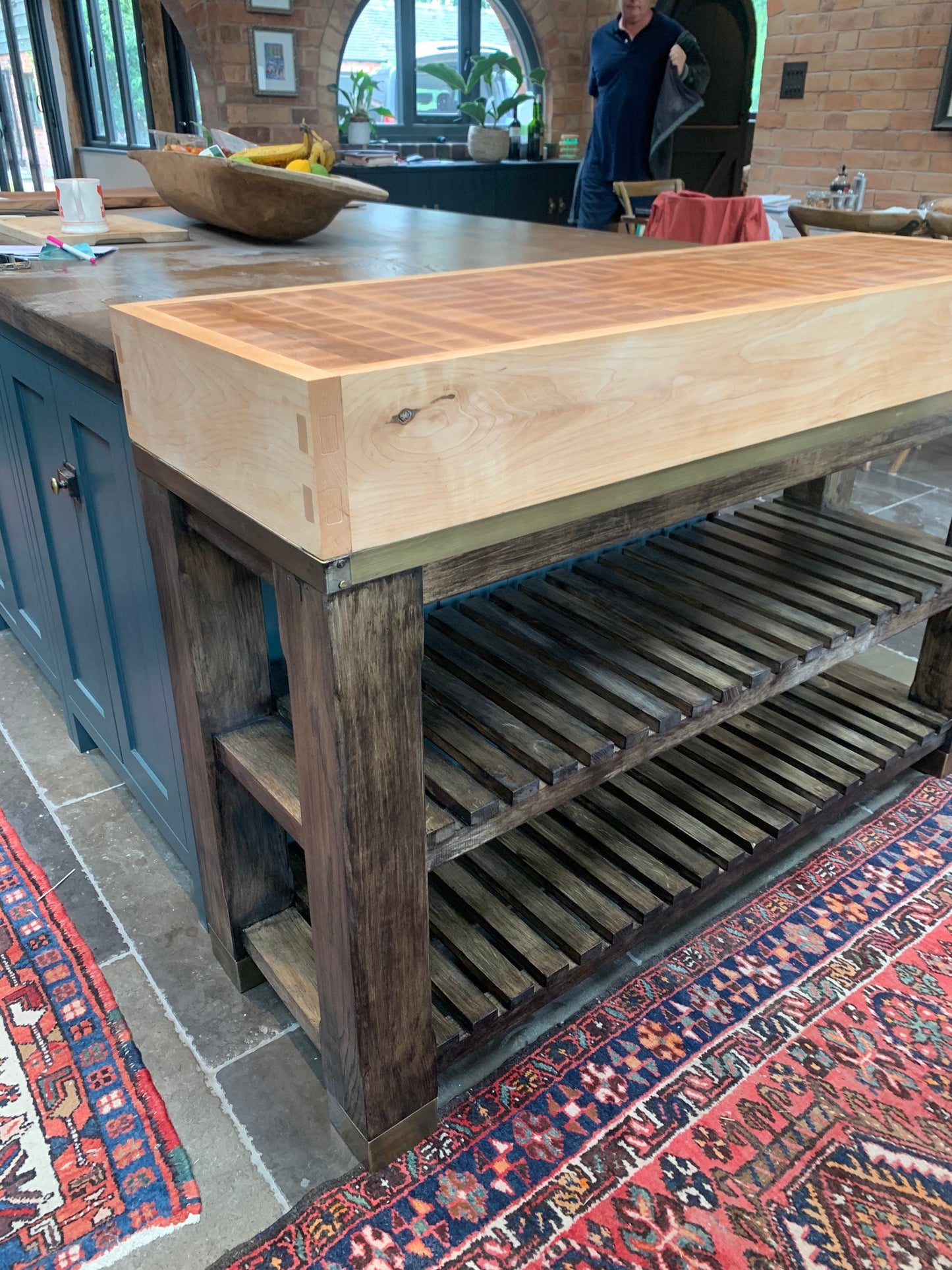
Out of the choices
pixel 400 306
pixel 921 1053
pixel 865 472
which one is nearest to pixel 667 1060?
pixel 921 1053

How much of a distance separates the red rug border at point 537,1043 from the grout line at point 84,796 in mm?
1027

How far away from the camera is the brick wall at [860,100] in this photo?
15.1ft

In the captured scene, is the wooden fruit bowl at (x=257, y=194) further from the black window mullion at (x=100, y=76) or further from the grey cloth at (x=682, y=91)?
the black window mullion at (x=100, y=76)

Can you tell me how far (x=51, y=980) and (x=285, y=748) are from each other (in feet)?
2.01

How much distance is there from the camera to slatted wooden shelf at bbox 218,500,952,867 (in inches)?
44.1

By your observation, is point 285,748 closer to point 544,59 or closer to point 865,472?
point 865,472

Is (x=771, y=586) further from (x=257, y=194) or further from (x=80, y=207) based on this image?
(x=80, y=207)

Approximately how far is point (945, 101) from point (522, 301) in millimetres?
4718

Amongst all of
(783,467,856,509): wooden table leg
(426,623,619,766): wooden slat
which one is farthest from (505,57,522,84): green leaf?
(426,623,619,766): wooden slat

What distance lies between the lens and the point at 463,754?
114cm

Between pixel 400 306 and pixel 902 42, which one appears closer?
pixel 400 306

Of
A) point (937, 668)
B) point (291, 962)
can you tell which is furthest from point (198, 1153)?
point (937, 668)

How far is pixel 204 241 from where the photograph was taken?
2.04 meters

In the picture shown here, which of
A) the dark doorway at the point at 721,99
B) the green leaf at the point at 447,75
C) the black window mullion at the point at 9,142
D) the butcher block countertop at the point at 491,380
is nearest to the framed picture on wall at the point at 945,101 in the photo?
the dark doorway at the point at 721,99
